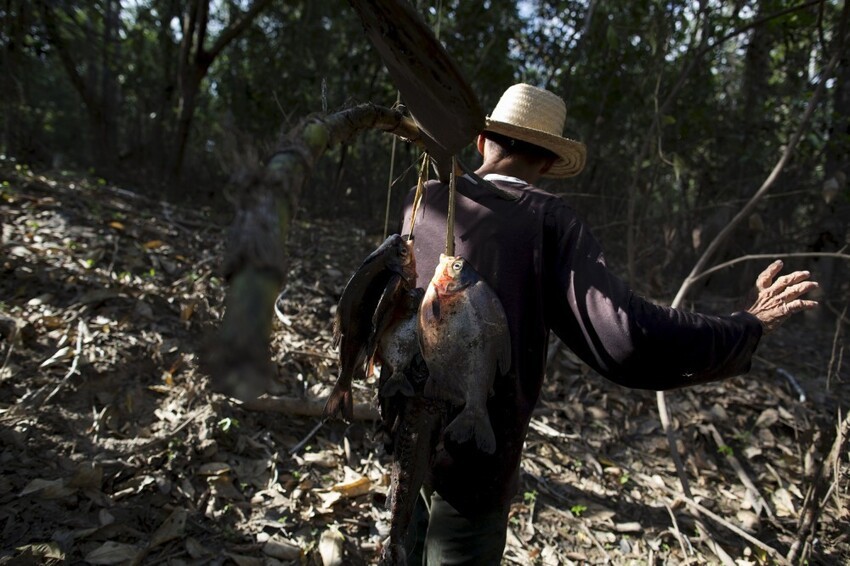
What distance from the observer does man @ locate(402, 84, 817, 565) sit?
4.46 ft

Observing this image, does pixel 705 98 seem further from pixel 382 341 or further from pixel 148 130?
pixel 148 130

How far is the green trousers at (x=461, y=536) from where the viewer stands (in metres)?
1.65

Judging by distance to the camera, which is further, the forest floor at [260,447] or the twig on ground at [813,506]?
the twig on ground at [813,506]

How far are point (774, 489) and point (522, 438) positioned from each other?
300 centimetres

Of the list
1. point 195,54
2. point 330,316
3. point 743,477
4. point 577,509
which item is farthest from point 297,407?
point 195,54

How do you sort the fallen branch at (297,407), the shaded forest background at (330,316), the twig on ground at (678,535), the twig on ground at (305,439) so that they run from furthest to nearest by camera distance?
the fallen branch at (297,407) → the twig on ground at (305,439) → the twig on ground at (678,535) → the shaded forest background at (330,316)

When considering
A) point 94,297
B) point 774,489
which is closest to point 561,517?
point 774,489

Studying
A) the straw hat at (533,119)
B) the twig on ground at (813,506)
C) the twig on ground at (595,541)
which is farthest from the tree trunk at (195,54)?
the twig on ground at (813,506)

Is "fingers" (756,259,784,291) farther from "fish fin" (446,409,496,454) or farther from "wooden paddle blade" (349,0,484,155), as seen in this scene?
"wooden paddle blade" (349,0,484,155)

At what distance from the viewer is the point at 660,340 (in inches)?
52.6

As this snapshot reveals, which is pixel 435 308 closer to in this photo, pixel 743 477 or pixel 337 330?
pixel 337 330

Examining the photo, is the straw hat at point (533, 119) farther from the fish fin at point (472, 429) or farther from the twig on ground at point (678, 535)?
the twig on ground at point (678, 535)

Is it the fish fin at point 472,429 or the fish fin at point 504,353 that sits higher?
the fish fin at point 504,353

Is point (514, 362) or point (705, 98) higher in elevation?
point (705, 98)
